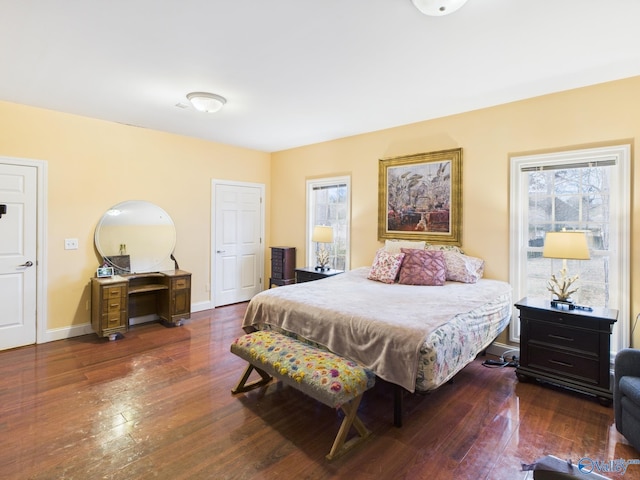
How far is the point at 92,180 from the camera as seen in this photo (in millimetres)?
4133

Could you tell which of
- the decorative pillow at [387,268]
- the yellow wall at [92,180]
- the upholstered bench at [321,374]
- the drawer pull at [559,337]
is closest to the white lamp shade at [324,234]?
the decorative pillow at [387,268]

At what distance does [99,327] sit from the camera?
3.86m

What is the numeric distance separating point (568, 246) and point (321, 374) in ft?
7.43

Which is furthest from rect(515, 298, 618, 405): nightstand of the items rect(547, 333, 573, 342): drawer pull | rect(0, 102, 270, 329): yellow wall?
rect(0, 102, 270, 329): yellow wall

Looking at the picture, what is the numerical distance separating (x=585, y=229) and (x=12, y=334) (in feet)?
19.3

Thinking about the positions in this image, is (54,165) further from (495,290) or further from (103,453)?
(495,290)

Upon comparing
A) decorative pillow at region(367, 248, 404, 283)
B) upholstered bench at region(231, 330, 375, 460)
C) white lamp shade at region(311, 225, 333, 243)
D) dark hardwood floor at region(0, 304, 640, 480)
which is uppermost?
white lamp shade at region(311, 225, 333, 243)

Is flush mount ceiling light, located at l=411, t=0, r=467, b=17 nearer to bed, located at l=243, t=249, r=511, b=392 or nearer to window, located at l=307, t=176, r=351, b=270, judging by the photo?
bed, located at l=243, t=249, r=511, b=392

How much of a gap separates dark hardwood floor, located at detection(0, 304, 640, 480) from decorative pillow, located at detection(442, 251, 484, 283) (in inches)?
34.1

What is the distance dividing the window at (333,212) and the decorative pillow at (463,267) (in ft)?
5.45

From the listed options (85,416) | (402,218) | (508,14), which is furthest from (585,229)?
(85,416)

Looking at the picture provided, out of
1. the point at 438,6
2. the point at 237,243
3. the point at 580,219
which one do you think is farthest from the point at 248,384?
the point at 580,219

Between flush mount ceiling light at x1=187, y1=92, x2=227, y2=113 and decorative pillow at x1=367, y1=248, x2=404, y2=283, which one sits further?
decorative pillow at x1=367, y1=248, x2=404, y2=283

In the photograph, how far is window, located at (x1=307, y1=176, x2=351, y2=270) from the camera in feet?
16.5
